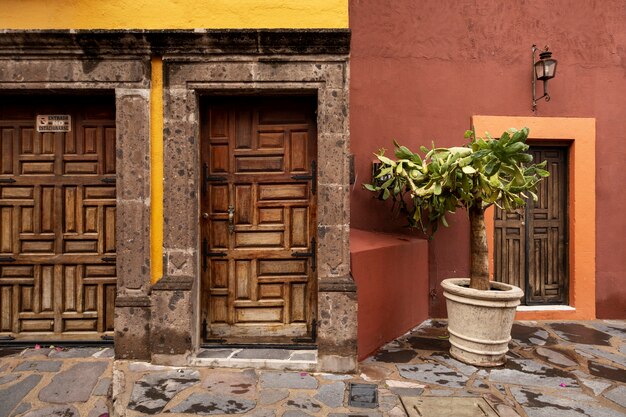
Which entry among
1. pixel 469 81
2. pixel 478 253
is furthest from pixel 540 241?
pixel 469 81

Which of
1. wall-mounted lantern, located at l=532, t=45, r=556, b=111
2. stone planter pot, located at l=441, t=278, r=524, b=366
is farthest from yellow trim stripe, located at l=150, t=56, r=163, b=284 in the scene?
wall-mounted lantern, located at l=532, t=45, r=556, b=111

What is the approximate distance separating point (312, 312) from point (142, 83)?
268cm

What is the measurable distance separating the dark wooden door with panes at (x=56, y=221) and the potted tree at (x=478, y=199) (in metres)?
3.03

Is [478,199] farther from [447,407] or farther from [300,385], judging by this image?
[300,385]

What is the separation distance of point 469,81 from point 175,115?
147 inches

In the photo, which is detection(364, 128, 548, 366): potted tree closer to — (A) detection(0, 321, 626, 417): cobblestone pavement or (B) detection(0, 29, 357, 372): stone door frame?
(A) detection(0, 321, 626, 417): cobblestone pavement

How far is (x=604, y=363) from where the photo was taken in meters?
3.60

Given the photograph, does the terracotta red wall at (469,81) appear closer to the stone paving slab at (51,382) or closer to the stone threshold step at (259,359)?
the stone threshold step at (259,359)

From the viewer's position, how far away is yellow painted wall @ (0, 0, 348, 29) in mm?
3438

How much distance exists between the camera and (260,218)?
3.72m

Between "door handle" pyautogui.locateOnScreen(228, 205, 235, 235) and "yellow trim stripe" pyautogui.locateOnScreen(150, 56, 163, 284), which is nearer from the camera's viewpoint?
"yellow trim stripe" pyautogui.locateOnScreen(150, 56, 163, 284)

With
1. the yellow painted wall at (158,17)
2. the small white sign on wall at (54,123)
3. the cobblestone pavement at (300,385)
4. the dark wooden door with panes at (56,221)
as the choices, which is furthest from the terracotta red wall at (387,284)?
the small white sign on wall at (54,123)

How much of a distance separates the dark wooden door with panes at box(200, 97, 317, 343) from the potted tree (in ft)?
3.56

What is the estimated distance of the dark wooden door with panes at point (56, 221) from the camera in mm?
3725
